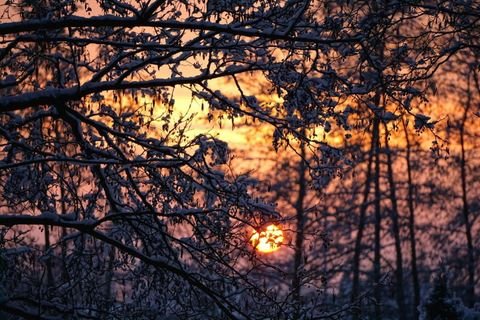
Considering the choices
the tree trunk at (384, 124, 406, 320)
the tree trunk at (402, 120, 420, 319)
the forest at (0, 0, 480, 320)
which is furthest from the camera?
the tree trunk at (402, 120, 420, 319)

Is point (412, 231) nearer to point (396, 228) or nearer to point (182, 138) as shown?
point (396, 228)

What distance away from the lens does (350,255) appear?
21.9 metres

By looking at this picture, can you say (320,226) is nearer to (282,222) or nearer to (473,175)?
(473,175)

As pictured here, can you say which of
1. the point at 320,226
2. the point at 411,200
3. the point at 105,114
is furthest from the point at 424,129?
the point at 411,200

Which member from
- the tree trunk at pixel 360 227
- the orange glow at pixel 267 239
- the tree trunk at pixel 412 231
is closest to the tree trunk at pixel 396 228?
the tree trunk at pixel 412 231

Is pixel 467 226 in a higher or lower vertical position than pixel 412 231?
higher

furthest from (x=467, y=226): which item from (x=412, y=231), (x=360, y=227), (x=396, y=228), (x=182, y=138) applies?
(x=182, y=138)

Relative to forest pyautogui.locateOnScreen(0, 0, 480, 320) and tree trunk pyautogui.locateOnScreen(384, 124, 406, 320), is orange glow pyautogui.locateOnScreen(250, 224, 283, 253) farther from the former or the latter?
tree trunk pyautogui.locateOnScreen(384, 124, 406, 320)

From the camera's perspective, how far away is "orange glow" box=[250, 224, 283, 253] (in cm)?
756

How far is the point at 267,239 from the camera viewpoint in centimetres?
770

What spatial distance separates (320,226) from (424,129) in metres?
12.6

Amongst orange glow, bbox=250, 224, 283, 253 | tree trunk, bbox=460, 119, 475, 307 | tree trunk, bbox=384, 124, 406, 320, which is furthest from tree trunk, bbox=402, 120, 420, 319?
orange glow, bbox=250, 224, 283, 253

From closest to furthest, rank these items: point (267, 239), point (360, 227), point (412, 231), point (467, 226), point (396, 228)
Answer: point (267, 239)
point (360, 227)
point (396, 228)
point (412, 231)
point (467, 226)

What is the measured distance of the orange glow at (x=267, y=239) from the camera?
756cm
